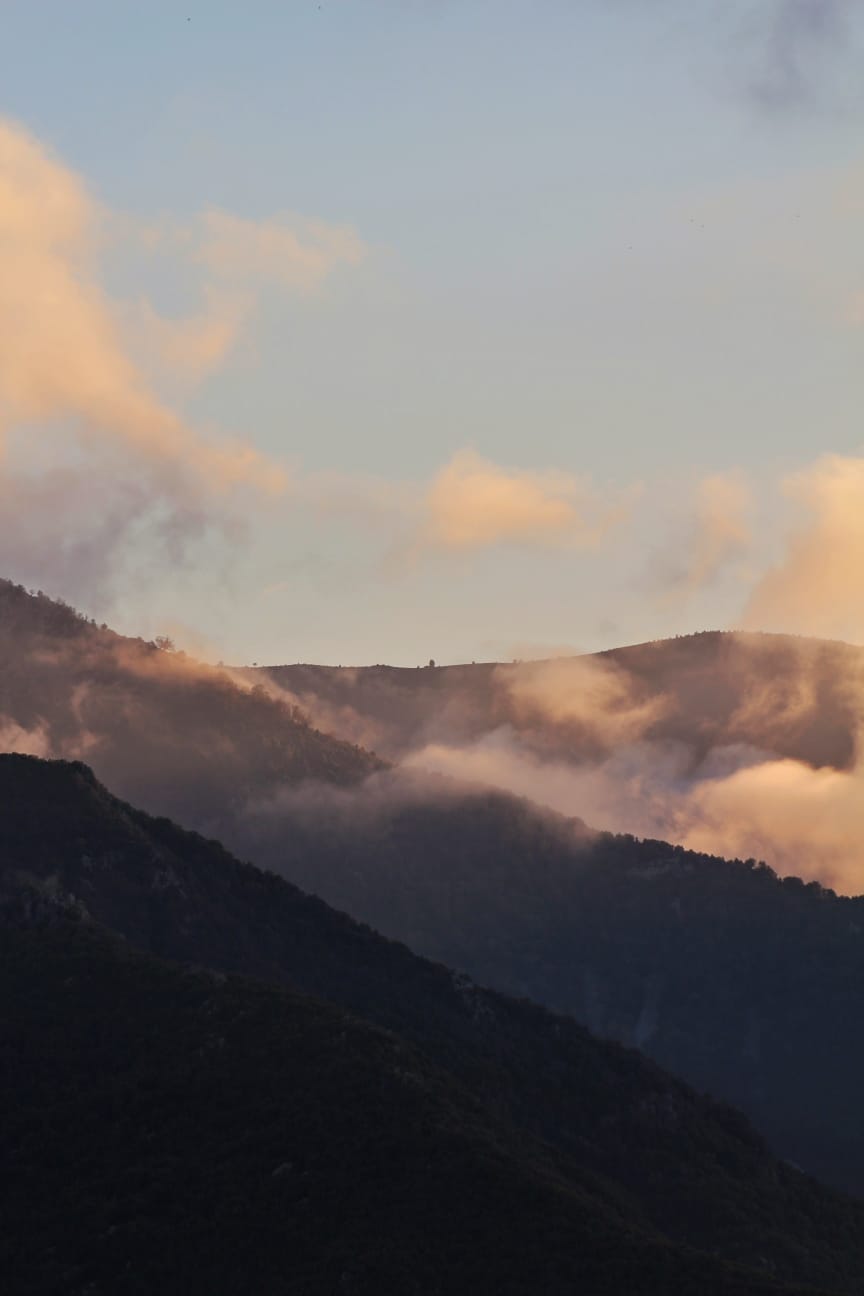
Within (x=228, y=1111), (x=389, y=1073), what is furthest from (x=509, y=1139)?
(x=228, y=1111)

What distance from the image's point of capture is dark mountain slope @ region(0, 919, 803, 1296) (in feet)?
514

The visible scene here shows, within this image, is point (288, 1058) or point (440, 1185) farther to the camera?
point (288, 1058)

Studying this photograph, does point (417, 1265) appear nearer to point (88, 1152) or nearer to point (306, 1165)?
point (306, 1165)

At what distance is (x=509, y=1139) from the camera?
652ft

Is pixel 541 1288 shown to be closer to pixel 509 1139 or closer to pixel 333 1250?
pixel 333 1250

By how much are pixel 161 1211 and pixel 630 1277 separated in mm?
35499

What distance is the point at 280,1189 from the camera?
561ft

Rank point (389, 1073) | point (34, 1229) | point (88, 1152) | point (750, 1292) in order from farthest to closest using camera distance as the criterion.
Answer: point (389, 1073)
point (88, 1152)
point (34, 1229)
point (750, 1292)

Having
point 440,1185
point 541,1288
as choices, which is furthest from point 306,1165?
point 541,1288

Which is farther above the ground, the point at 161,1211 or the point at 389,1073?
the point at 389,1073

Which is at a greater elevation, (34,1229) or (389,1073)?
(389,1073)

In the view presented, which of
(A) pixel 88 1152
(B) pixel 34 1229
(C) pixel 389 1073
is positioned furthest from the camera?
(C) pixel 389 1073

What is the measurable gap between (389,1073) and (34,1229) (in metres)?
35.8

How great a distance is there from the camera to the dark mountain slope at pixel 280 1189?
15662cm
